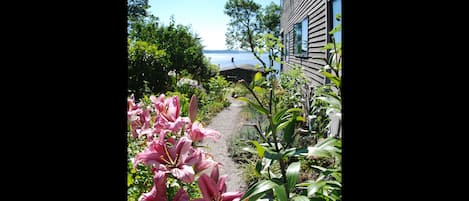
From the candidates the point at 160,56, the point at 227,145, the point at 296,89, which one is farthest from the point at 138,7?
the point at 227,145

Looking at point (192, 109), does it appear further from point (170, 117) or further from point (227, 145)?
point (227, 145)

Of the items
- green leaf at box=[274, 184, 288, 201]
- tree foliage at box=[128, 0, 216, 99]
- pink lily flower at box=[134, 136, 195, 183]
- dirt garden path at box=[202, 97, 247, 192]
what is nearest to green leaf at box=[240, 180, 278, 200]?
green leaf at box=[274, 184, 288, 201]

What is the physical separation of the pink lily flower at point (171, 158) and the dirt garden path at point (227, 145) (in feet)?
2.42

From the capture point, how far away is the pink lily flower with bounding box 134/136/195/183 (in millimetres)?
690

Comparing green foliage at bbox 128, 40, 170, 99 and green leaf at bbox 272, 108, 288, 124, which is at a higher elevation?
green foliage at bbox 128, 40, 170, 99

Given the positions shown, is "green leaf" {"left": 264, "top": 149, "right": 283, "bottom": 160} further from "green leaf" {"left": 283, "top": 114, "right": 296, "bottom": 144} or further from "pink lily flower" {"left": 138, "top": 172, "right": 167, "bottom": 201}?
"pink lily flower" {"left": 138, "top": 172, "right": 167, "bottom": 201}

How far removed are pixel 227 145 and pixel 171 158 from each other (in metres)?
5.02

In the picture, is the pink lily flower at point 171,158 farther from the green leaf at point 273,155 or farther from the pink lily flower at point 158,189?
the green leaf at point 273,155

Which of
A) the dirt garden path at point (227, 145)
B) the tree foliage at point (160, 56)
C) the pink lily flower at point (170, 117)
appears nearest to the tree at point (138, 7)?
the tree foliage at point (160, 56)

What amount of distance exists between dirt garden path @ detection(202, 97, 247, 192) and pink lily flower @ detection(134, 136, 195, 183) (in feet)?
2.42

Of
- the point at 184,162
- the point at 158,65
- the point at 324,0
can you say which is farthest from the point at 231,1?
the point at 184,162
